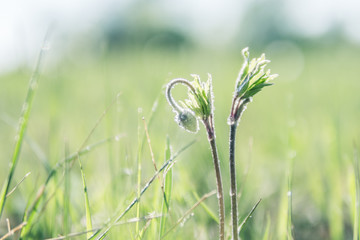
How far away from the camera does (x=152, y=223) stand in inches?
49.9

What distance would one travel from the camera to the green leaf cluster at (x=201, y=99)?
1131mm

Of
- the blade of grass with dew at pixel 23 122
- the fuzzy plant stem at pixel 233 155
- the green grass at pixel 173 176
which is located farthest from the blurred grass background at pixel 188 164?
the fuzzy plant stem at pixel 233 155

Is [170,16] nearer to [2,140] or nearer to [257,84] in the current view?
[2,140]

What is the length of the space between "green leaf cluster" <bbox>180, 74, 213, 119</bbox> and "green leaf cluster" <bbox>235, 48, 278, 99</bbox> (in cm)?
8

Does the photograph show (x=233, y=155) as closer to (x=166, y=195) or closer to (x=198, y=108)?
(x=198, y=108)

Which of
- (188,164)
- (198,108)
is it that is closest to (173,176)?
(188,164)

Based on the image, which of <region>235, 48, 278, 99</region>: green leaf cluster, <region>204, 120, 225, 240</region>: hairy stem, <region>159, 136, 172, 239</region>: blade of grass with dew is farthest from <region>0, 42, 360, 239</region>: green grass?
<region>235, 48, 278, 99</region>: green leaf cluster

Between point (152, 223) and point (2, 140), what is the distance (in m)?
2.50

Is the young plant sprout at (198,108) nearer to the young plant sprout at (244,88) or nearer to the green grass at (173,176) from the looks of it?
the young plant sprout at (244,88)

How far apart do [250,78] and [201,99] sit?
14 cm

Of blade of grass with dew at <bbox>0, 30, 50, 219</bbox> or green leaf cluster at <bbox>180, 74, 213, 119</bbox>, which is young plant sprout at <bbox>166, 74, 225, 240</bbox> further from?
blade of grass with dew at <bbox>0, 30, 50, 219</bbox>

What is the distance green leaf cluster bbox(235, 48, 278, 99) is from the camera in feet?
3.61

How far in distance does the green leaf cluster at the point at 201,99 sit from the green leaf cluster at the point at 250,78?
0.26 feet

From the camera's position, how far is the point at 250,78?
1.12m
